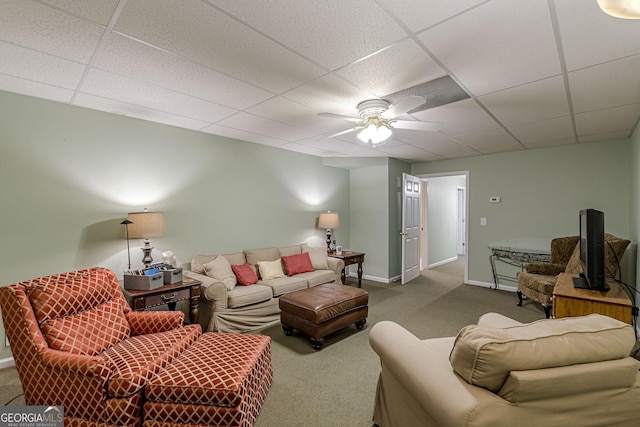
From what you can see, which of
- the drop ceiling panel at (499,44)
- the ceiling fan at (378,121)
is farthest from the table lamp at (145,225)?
the drop ceiling panel at (499,44)

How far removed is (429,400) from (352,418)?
3.23 ft

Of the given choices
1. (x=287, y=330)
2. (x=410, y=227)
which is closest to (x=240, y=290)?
(x=287, y=330)

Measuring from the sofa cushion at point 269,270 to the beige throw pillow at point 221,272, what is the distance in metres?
0.46

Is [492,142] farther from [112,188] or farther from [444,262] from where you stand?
[112,188]

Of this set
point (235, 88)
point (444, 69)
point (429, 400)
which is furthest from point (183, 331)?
point (444, 69)

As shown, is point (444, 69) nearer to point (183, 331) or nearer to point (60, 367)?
point (183, 331)

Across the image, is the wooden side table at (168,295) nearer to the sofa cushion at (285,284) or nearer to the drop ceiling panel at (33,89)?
the sofa cushion at (285,284)

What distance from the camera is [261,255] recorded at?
Answer: 4180 mm

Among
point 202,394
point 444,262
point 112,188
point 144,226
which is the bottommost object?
point 444,262

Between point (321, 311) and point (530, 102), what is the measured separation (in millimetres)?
2809

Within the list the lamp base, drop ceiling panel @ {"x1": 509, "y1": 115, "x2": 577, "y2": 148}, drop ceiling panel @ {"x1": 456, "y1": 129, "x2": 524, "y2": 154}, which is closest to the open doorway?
drop ceiling panel @ {"x1": 456, "y1": 129, "x2": 524, "y2": 154}

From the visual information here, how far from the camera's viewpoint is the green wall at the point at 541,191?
13.5 ft

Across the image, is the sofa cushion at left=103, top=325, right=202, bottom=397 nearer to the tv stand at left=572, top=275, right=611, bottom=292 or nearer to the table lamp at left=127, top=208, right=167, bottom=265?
the table lamp at left=127, top=208, right=167, bottom=265

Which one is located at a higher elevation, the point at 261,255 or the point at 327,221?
the point at 327,221
